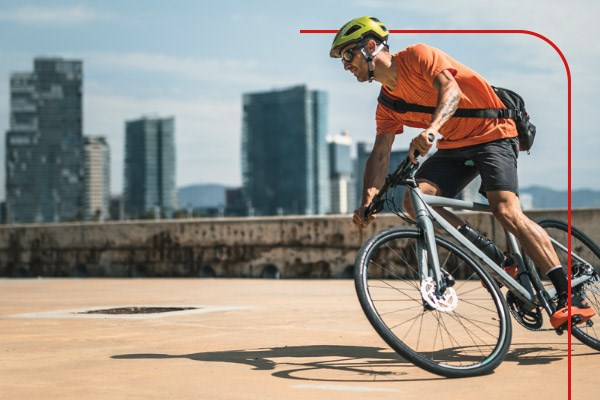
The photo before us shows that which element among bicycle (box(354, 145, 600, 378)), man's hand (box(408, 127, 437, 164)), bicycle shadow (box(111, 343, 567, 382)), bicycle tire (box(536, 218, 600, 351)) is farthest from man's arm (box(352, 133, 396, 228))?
bicycle tire (box(536, 218, 600, 351))

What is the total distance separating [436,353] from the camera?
5.42 m

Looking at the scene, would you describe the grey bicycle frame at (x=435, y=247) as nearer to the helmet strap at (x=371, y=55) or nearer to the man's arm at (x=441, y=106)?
the man's arm at (x=441, y=106)

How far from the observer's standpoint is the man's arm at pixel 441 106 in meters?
4.95

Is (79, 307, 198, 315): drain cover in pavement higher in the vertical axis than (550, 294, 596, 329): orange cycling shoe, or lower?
lower

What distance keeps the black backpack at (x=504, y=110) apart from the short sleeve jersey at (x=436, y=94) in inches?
0.9

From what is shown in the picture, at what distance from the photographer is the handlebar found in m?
5.07

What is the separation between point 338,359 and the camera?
5363mm

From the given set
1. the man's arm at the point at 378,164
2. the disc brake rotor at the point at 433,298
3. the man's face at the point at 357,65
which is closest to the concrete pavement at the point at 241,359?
the disc brake rotor at the point at 433,298

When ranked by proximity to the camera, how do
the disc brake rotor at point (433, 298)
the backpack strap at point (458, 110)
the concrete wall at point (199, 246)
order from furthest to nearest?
1. the concrete wall at point (199, 246)
2. the backpack strap at point (458, 110)
3. the disc brake rotor at point (433, 298)

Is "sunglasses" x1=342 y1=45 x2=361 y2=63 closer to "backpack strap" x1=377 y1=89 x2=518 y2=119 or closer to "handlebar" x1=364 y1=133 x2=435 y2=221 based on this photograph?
"backpack strap" x1=377 y1=89 x2=518 y2=119

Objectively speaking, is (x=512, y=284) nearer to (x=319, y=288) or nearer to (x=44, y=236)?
(x=319, y=288)

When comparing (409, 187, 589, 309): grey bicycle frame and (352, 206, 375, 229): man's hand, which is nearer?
(409, 187, 589, 309): grey bicycle frame

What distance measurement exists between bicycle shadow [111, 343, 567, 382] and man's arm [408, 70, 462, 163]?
3.46 ft

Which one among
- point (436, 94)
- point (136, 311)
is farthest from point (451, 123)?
point (136, 311)
